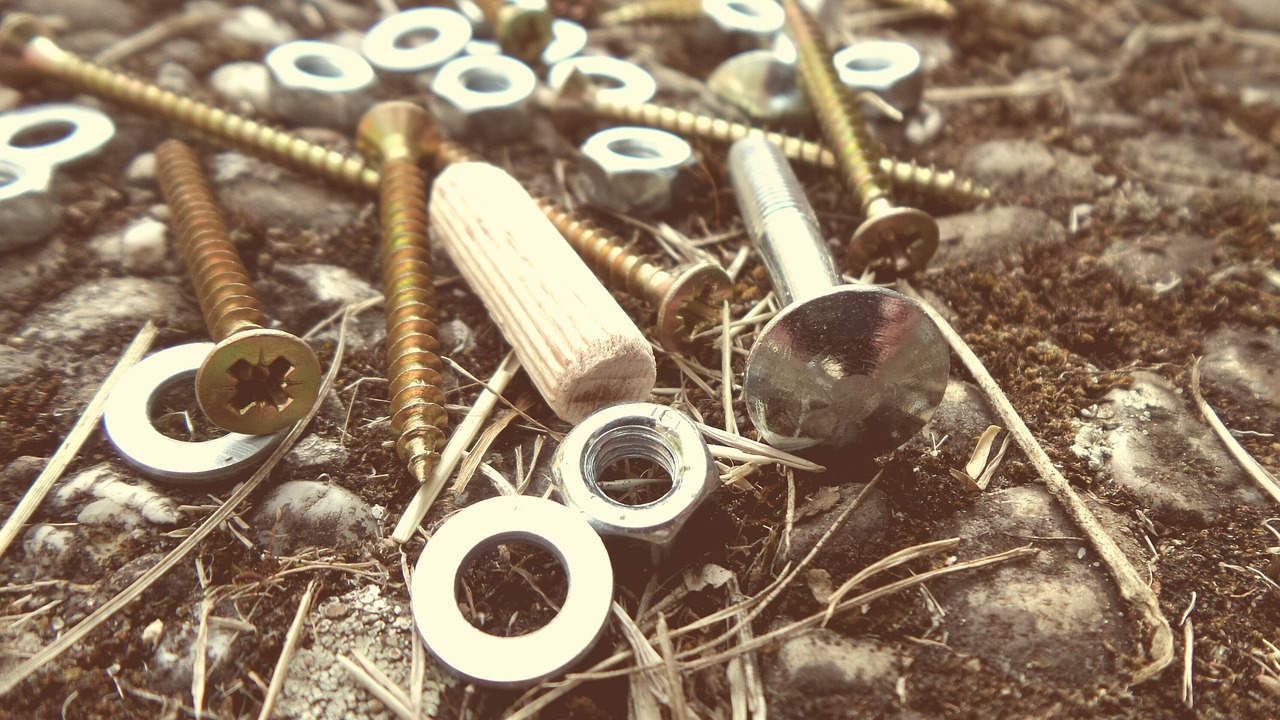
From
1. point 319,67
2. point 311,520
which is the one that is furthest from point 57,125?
point 311,520

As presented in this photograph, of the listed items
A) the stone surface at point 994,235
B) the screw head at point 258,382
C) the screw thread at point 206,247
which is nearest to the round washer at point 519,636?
the screw head at point 258,382

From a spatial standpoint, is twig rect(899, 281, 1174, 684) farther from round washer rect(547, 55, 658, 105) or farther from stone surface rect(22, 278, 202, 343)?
stone surface rect(22, 278, 202, 343)

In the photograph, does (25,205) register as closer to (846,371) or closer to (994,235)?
(846,371)

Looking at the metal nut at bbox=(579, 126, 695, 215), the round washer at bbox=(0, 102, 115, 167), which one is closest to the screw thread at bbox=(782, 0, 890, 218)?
the metal nut at bbox=(579, 126, 695, 215)

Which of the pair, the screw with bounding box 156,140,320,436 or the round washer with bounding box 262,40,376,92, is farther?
the round washer with bounding box 262,40,376,92

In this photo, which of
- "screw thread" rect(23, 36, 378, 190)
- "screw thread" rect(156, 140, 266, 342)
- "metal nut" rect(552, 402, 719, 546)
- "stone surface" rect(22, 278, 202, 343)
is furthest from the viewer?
"screw thread" rect(23, 36, 378, 190)

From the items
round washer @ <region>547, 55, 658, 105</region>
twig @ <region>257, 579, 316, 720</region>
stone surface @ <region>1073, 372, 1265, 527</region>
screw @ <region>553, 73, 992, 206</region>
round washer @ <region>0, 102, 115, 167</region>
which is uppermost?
round washer @ <region>547, 55, 658, 105</region>
